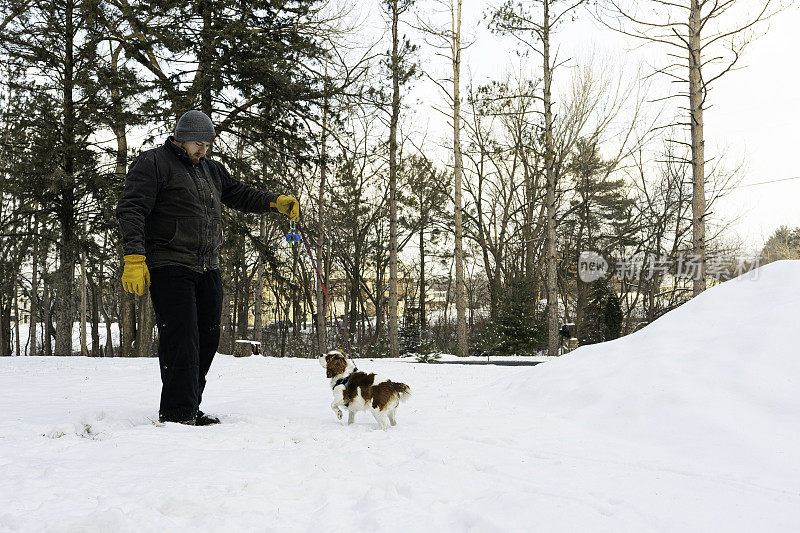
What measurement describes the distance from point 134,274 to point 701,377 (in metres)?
4.41

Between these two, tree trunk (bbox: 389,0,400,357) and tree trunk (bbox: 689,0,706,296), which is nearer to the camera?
tree trunk (bbox: 689,0,706,296)

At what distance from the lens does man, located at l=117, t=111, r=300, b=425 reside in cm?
375

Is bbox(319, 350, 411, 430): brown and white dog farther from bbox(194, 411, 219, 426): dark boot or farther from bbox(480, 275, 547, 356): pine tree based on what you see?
bbox(480, 275, 547, 356): pine tree

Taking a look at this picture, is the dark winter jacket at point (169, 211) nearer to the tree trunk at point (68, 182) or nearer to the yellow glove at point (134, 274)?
the yellow glove at point (134, 274)

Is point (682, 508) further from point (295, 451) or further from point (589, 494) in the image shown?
point (295, 451)

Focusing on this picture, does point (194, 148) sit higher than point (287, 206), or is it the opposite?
point (194, 148)

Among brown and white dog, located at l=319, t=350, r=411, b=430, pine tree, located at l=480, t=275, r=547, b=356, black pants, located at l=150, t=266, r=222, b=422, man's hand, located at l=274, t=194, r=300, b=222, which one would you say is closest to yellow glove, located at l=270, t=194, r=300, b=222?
man's hand, located at l=274, t=194, r=300, b=222

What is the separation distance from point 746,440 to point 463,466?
1.90m

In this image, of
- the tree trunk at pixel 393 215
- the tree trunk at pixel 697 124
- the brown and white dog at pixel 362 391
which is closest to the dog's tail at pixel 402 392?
the brown and white dog at pixel 362 391

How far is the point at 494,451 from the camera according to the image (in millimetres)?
3395

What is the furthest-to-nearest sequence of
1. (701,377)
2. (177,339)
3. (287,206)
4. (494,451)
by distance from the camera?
1. (287,206)
2. (701,377)
3. (177,339)
4. (494,451)

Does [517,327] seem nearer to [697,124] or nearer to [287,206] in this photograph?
[697,124]

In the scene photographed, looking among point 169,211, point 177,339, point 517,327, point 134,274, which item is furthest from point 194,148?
point 517,327

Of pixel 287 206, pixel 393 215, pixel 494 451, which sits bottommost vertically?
pixel 494 451
